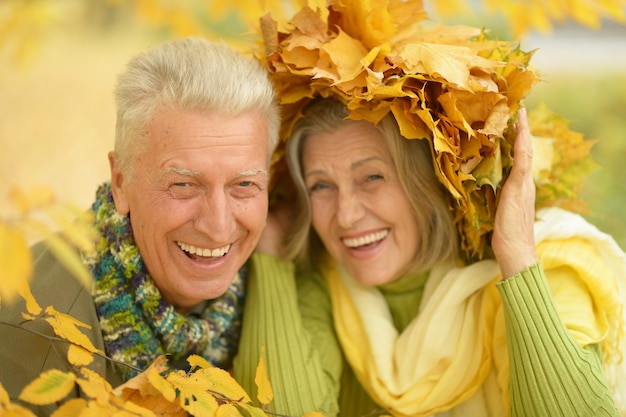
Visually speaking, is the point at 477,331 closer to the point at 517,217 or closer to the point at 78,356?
the point at 517,217

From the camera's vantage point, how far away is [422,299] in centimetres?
276

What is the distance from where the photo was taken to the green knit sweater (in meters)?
2.25

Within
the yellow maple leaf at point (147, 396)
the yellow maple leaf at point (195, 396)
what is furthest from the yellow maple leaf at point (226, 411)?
the yellow maple leaf at point (147, 396)

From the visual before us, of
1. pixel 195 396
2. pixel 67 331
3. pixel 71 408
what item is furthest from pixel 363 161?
pixel 71 408

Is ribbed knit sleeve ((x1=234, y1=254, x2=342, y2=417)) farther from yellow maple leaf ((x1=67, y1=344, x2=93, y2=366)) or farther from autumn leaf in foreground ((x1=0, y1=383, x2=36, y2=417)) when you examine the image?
autumn leaf in foreground ((x1=0, y1=383, x2=36, y2=417))

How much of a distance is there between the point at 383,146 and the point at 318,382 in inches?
35.4

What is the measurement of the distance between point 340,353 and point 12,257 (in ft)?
5.78

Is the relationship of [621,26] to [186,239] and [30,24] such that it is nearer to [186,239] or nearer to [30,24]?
[30,24]

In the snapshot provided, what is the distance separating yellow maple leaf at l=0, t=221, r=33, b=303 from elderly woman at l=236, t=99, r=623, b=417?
4.68ft

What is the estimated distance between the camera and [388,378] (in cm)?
260

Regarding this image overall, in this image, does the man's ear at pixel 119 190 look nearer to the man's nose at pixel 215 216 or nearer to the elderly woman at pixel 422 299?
the man's nose at pixel 215 216

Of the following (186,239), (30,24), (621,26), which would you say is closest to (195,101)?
(186,239)

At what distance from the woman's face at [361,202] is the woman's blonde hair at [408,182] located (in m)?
0.03

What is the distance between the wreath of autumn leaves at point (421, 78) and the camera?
90.8 inches
